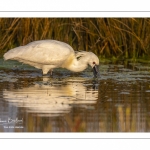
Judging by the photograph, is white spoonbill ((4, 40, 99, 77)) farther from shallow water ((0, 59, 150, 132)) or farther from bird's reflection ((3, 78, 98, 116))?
bird's reflection ((3, 78, 98, 116))

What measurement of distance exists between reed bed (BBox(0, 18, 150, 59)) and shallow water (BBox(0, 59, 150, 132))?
2251 millimetres

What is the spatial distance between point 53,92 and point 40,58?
250cm

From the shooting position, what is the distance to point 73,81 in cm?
1311

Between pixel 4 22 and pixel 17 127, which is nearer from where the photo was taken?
pixel 17 127

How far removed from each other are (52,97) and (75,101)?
48 centimetres

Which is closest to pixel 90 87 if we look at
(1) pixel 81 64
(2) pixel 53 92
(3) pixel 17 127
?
(2) pixel 53 92

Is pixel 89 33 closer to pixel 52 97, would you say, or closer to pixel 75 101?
pixel 52 97

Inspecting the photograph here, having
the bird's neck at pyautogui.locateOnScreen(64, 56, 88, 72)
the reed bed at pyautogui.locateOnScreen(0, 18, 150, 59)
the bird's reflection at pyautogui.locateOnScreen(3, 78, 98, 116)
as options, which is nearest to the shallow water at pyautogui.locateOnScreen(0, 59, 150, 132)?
the bird's reflection at pyautogui.locateOnScreen(3, 78, 98, 116)

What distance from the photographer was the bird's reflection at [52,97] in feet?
32.7

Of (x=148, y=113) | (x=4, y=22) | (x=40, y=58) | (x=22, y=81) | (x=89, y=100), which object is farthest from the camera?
(x=4, y=22)
